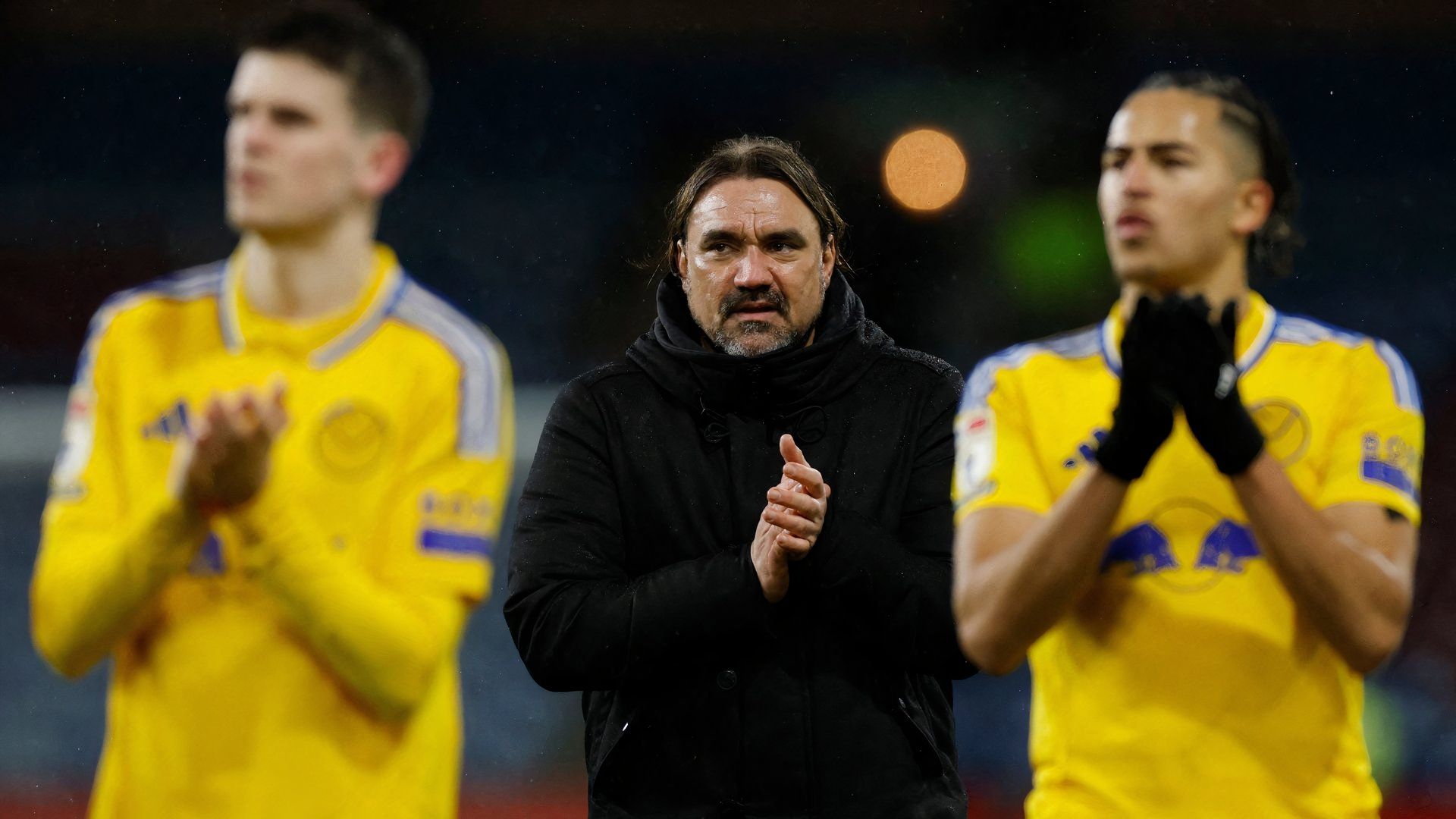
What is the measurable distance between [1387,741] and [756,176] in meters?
1.50

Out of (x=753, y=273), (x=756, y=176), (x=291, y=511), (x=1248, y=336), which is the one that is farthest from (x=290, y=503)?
(x=1248, y=336)

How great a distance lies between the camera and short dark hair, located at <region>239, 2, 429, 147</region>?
1961 millimetres

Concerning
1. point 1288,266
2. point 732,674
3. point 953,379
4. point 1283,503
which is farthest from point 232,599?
point 1288,266

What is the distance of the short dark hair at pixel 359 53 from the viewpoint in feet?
6.43

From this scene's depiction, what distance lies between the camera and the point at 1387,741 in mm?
2652

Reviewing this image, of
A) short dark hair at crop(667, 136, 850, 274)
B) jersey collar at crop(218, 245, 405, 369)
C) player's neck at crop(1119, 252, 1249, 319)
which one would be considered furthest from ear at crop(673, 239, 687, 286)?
player's neck at crop(1119, 252, 1249, 319)

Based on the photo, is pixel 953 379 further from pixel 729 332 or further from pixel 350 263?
pixel 350 263

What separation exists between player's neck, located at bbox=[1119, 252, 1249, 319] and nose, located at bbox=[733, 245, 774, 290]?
51 cm

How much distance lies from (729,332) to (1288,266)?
29.3 inches

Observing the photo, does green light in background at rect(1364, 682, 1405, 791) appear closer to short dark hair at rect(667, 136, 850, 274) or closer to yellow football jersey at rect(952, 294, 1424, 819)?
yellow football jersey at rect(952, 294, 1424, 819)

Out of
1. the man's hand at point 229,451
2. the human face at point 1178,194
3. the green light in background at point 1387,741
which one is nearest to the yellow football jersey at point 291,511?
the man's hand at point 229,451

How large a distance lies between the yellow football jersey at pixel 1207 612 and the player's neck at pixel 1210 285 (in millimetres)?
43

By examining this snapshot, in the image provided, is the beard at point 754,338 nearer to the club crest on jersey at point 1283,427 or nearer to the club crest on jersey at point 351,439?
the club crest on jersey at point 351,439

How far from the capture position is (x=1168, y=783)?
1730mm
